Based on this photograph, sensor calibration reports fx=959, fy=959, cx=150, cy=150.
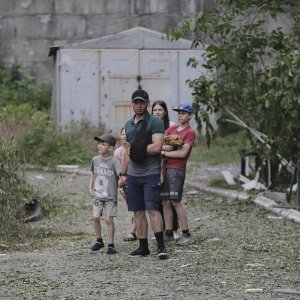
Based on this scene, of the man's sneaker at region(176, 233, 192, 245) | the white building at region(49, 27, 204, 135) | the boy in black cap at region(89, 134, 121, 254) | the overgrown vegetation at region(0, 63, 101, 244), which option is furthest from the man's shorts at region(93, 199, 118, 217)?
the white building at region(49, 27, 204, 135)

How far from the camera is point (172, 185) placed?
11453 mm

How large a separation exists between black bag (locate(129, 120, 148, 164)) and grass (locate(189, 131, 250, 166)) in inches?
391

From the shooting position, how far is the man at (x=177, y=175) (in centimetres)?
1143

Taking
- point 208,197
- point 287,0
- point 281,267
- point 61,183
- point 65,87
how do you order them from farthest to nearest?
point 65,87, point 61,183, point 208,197, point 287,0, point 281,267

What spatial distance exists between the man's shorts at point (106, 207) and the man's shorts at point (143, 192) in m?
0.29

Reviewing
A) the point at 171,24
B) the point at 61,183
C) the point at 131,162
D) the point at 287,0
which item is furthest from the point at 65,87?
the point at 131,162

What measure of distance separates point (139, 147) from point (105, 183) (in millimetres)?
801

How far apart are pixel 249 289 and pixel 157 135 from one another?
2590 mm

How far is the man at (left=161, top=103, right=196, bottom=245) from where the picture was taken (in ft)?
37.5

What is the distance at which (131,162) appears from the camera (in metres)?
10.6

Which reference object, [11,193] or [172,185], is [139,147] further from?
[11,193]

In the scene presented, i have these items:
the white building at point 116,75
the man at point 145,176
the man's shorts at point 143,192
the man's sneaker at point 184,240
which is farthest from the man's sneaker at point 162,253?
the white building at point 116,75

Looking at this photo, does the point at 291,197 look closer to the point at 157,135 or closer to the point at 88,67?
→ the point at 157,135

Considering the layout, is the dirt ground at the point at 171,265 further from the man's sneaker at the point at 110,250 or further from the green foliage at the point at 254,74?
the green foliage at the point at 254,74
